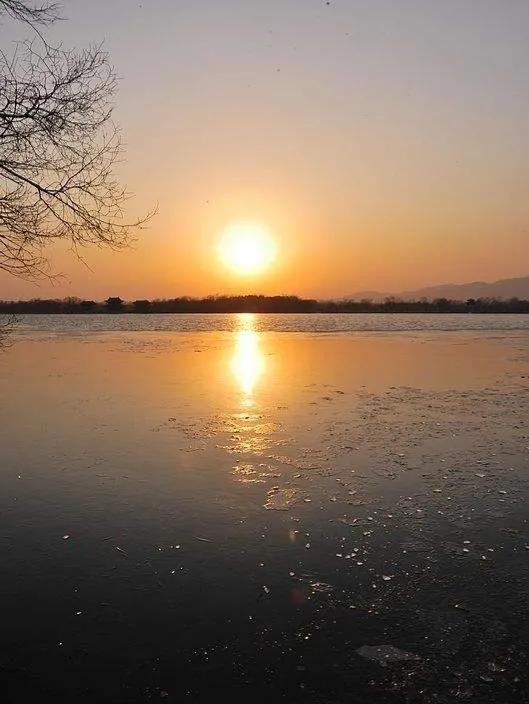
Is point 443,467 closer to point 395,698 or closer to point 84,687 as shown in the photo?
point 395,698

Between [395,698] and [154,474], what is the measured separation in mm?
4973

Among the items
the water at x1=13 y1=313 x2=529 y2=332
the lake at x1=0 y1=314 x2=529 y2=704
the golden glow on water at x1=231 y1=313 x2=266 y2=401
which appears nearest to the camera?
the lake at x1=0 y1=314 x2=529 y2=704

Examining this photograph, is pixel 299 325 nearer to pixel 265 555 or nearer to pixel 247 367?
pixel 247 367

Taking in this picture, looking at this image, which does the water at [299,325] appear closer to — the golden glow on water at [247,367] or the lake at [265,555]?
the golden glow on water at [247,367]

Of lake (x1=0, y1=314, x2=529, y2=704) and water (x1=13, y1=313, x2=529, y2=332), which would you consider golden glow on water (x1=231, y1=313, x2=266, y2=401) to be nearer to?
lake (x1=0, y1=314, x2=529, y2=704)

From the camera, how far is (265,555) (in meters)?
5.36

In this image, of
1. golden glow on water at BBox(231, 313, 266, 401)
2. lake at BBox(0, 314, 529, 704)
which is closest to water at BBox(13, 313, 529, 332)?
golden glow on water at BBox(231, 313, 266, 401)

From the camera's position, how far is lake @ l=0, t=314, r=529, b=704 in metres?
3.68

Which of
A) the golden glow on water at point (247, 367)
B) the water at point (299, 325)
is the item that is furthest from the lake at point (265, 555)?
the water at point (299, 325)

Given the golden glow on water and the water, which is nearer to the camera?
the golden glow on water

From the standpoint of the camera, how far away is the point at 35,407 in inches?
502

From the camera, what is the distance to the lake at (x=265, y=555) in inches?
145

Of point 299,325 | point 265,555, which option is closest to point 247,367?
point 265,555

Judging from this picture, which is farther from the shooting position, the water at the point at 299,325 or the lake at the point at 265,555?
the water at the point at 299,325
